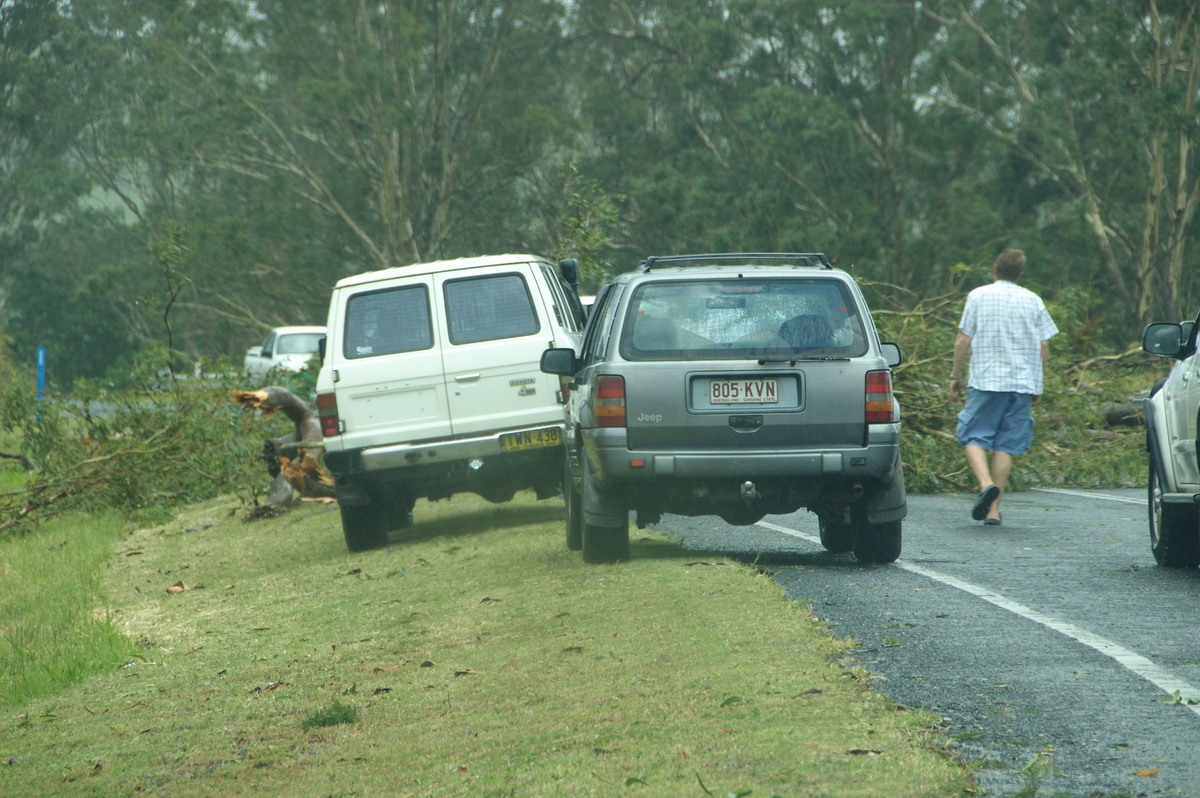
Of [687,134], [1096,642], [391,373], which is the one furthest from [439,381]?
[687,134]

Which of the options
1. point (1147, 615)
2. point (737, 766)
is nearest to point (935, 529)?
point (1147, 615)

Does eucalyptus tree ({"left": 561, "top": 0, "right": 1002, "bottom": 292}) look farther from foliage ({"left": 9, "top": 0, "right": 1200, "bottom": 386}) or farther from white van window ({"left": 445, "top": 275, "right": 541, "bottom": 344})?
white van window ({"left": 445, "top": 275, "right": 541, "bottom": 344})

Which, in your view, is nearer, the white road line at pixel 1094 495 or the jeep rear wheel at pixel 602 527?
the jeep rear wheel at pixel 602 527

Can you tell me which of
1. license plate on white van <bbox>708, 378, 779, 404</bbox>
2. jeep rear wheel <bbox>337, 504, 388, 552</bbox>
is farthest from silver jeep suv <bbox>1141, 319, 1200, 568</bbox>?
jeep rear wheel <bbox>337, 504, 388, 552</bbox>

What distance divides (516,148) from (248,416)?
2289cm

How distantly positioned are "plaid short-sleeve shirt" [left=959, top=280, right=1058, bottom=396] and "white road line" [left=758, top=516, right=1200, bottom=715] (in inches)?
99.6

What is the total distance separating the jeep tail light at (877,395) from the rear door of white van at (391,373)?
439 cm

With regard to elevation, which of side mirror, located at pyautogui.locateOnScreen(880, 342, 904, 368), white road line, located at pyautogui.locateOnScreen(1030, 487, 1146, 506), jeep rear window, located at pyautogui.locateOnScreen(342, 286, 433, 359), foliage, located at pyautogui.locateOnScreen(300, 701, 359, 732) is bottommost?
white road line, located at pyautogui.locateOnScreen(1030, 487, 1146, 506)

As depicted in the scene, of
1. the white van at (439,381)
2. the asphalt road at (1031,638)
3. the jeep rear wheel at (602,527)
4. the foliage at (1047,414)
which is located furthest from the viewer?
the foliage at (1047,414)

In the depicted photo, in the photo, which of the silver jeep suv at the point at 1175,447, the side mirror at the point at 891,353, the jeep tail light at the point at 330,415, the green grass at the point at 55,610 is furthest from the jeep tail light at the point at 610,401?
the jeep tail light at the point at 330,415

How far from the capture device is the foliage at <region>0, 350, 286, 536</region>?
53.1ft

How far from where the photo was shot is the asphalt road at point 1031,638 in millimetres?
4566

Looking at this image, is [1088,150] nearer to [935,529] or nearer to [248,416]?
[248,416]

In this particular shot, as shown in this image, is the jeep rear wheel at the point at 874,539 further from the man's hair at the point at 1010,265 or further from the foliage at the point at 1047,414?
the foliage at the point at 1047,414
